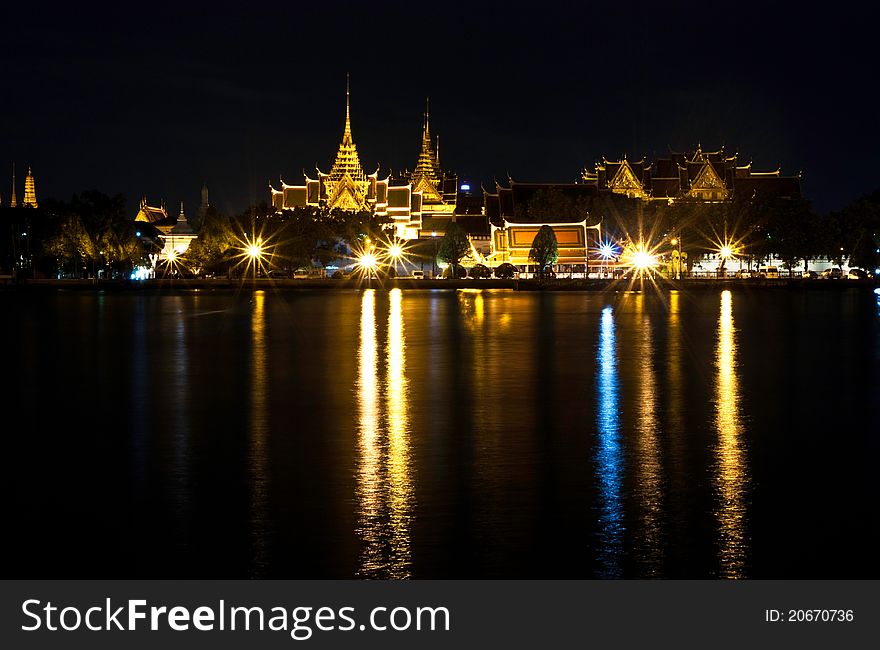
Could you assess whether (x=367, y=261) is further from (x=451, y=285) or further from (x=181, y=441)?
(x=181, y=441)

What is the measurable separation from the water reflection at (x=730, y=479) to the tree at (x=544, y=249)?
6017 cm

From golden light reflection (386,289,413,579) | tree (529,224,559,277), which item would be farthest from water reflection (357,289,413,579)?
tree (529,224,559,277)

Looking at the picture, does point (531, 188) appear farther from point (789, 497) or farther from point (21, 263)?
point (789, 497)

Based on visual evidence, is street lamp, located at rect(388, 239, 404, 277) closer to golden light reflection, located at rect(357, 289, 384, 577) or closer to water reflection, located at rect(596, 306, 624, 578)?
golden light reflection, located at rect(357, 289, 384, 577)

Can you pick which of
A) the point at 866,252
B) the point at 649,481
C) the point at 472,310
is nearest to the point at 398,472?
the point at 649,481

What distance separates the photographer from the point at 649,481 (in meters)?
11.8

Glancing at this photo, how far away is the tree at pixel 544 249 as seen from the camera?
81.8 metres

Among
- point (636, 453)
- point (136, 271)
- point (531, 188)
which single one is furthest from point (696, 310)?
point (136, 271)

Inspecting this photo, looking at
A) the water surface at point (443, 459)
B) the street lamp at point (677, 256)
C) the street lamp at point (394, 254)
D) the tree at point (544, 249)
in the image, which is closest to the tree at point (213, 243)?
the street lamp at point (394, 254)

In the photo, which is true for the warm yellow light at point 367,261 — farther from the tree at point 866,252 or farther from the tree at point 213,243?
the tree at point 866,252

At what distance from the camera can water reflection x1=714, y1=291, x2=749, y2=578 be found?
9203 millimetres

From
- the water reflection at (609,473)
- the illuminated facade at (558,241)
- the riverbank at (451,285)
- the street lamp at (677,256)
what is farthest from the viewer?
the illuminated facade at (558,241)

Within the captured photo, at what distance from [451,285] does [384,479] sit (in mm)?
62432
